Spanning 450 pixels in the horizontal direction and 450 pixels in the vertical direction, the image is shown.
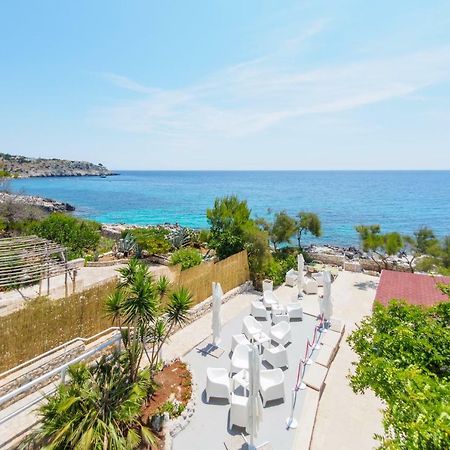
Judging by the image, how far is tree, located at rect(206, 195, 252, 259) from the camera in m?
17.3

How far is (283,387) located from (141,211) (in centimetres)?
6229

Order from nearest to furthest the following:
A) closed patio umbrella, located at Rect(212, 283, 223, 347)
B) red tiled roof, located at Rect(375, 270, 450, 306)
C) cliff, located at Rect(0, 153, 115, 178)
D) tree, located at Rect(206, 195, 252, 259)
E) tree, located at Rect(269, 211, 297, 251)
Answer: closed patio umbrella, located at Rect(212, 283, 223, 347), red tiled roof, located at Rect(375, 270, 450, 306), tree, located at Rect(206, 195, 252, 259), tree, located at Rect(269, 211, 297, 251), cliff, located at Rect(0, 153, 115, 178)

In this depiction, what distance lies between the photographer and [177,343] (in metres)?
10.5

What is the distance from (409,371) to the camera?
3.87 m

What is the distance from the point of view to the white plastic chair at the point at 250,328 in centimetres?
1046

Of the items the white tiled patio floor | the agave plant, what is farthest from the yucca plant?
the agave plant

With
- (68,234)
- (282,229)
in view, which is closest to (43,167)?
(68,234)

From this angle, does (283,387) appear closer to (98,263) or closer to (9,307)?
(9,307)

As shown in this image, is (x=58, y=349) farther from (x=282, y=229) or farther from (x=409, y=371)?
(x=282, y=229)

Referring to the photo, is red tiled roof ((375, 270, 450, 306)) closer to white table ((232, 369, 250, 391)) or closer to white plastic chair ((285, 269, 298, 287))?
white plastic chair ((285, 269, 298, 287))

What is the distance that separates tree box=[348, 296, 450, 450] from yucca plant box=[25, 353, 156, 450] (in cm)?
436

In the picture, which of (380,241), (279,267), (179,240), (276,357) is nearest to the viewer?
(276,357)

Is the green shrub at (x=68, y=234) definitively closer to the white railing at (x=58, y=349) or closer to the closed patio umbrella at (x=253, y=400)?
the white railing at (x=58, y=349)

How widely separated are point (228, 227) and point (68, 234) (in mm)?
11790
